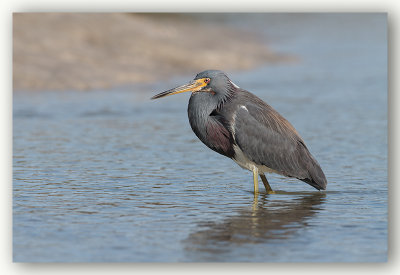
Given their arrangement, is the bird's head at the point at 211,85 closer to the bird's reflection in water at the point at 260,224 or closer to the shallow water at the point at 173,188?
the shallow water at the point at 173,188

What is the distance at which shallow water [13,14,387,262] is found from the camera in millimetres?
8394

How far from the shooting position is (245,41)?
32.9m

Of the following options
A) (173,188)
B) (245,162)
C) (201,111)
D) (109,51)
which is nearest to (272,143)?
(245,162)

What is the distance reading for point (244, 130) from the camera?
10.4 m

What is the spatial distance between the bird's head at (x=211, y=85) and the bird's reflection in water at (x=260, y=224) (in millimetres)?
1381

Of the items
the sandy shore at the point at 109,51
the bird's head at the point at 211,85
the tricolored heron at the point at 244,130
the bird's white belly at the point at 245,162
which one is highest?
the sandy shore at the point at 109,51

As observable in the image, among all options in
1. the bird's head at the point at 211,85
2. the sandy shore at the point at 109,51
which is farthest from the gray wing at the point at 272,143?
the sandy shore at the point at 109,51

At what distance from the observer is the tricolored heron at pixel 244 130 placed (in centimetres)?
1044

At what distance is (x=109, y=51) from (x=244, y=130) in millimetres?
13791

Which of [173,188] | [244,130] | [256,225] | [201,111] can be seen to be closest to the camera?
[256,225]

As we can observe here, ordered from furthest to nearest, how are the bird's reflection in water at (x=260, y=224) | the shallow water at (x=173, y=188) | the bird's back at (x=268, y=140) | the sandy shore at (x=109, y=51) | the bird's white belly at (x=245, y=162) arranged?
the sandy shore at (x=109, y=51)
the bird's white belly at (x=245, y=162)
the bird's back at (x=268, y=140)
the bird's reflection in water at (x=260, y=224)
the shallow water at (x=173, y=188)

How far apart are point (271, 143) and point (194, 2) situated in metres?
2.14

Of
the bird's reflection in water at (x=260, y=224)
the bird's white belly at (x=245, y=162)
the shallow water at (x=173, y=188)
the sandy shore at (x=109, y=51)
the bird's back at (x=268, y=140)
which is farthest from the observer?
the sandy shore at (x=109, y=51)

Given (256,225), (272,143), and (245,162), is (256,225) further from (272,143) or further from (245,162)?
(272,143)
